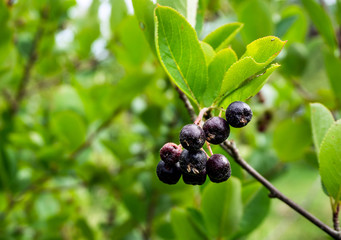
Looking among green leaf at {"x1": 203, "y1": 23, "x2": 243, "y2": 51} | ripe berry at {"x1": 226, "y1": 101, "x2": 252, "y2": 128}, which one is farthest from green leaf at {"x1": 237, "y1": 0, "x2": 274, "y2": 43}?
ripe berry at {"x1": 226, "y1": 101, "x2": 252, "y2": 128}

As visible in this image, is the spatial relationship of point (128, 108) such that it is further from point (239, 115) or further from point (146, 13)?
point (239, 115)

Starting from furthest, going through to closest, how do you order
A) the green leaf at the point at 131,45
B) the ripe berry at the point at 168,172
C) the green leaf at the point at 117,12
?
the green leaf at the point at 117,12 < the green leaf at the point at 131,45 < the ripe berry at the point at 168,172

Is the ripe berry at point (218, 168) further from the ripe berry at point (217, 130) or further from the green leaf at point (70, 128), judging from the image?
the green leaf at point (70, 128)

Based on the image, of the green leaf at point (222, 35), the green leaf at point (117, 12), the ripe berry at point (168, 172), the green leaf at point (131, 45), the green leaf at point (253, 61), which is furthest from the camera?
the green leaf at point (117, 12)

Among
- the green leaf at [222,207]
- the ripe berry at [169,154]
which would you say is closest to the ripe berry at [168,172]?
the ripe berry at [169,154]

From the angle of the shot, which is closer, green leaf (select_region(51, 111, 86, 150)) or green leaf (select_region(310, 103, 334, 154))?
green leaf (select_region(310, 103, 334, 154))

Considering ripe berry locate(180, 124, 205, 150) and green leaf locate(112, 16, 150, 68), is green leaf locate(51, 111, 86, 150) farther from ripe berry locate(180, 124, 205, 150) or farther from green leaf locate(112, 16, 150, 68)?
ripe berry locate(180, 124, 205, 150)
